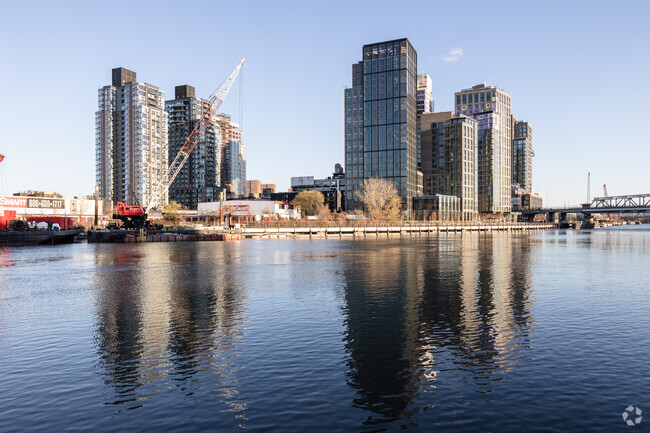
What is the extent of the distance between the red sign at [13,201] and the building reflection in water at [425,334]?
157 meters

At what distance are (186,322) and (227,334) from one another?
15.6 ft

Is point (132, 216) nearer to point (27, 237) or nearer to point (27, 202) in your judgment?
point (27, 237)

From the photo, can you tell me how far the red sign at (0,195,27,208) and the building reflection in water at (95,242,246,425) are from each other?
136107 millimetres

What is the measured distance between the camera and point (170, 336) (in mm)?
29000

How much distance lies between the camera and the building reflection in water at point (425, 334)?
2025cm

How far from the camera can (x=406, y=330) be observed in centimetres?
3022

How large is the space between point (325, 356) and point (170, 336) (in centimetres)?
1083

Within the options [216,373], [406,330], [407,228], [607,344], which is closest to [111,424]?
[216,373]

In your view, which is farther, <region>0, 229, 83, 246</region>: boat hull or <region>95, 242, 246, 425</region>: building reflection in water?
<region>0, 229, 83, 246</region>: boat hull

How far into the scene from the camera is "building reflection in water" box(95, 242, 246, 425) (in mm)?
20625

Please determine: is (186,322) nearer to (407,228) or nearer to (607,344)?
(607,344)

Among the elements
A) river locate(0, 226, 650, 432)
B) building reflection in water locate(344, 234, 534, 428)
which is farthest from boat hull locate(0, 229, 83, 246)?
building reflection in water locate(344, 234, 534, 428)

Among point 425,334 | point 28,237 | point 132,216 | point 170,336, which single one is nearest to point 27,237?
point 28,237

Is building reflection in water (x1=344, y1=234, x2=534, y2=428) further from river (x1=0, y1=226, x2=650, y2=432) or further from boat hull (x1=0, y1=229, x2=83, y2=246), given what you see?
boat hull (x1=0, y1=229, x2=83, y2=246)
